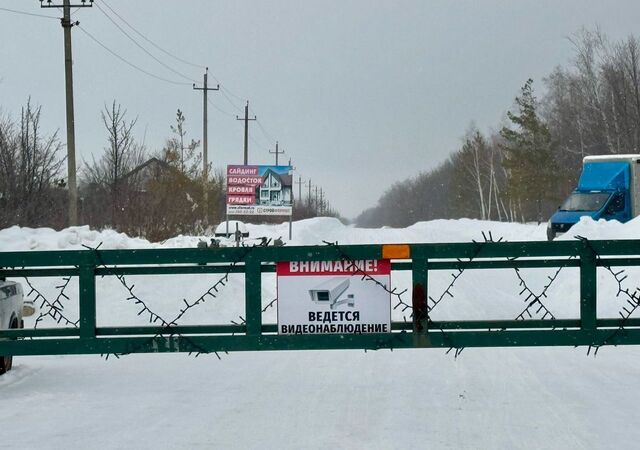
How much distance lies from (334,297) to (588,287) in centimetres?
238

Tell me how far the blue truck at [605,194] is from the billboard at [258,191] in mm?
11865

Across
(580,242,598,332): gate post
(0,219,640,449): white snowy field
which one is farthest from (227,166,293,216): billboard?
(580,242,598,332): gate post

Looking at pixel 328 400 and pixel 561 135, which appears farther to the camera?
pixel 561 135

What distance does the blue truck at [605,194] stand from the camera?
3300cm

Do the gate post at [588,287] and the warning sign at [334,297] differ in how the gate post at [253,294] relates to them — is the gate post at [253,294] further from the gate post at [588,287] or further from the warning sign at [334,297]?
the gate post at [588,287]

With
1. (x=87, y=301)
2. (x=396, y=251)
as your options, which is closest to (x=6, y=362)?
(x=87, y=301)

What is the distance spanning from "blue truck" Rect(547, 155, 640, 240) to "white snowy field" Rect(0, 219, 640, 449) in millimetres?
23865

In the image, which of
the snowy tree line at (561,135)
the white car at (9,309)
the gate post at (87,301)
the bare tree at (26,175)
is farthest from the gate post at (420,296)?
the snowy tree line at (561,135)

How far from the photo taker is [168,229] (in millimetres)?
31344

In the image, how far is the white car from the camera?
8648 mm

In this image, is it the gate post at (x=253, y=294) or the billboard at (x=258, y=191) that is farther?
the billboard at (x=258, y=191)

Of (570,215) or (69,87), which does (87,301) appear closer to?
(69,87)

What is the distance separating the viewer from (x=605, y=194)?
33812mm

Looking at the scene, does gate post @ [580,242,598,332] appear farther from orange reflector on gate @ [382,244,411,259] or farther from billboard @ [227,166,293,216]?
billboard @ [227,166,293,216]
